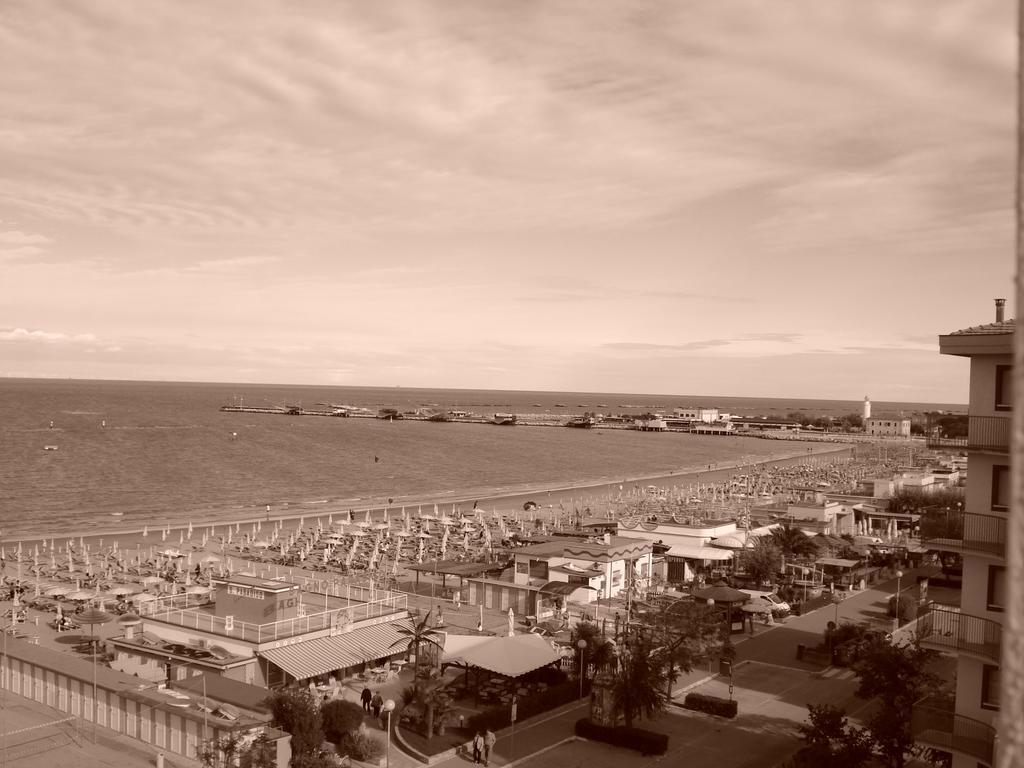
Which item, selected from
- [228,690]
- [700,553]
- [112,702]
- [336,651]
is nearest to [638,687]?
[336,651]

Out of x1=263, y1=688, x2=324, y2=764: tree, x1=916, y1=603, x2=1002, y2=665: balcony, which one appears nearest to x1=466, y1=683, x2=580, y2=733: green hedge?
x1=263, y1=688, x2=324, y2=764: tree

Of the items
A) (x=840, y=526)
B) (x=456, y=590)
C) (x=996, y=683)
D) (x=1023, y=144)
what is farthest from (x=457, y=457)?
(x=1023, y=144)

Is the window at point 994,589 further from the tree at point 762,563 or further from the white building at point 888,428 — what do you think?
the white building at point 888,428

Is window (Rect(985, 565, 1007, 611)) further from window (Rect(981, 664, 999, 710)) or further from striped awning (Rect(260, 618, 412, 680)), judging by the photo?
striped awning (Rect(260, 618, 412, 680))

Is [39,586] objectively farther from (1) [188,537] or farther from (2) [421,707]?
(2) [421,707]

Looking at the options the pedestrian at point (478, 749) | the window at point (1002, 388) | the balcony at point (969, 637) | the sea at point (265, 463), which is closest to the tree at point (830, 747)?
the balcony at point (969, 637)

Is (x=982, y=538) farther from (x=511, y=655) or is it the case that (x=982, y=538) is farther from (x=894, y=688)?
(x=511, y=655)
